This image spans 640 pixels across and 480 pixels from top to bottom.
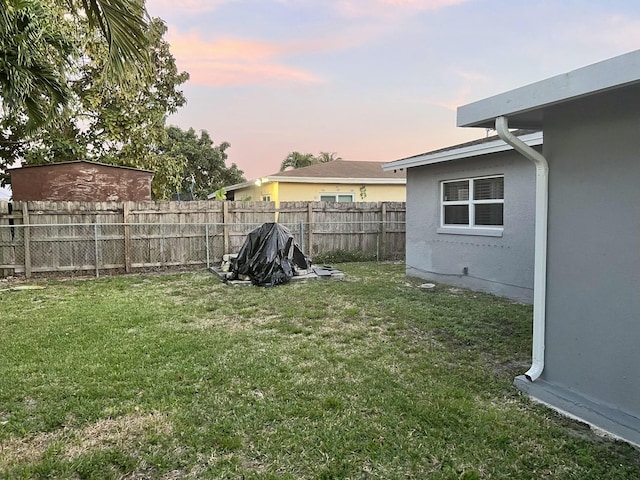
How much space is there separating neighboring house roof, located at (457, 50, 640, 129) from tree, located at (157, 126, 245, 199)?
22429 millimetres

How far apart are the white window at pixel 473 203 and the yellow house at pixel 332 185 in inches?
291

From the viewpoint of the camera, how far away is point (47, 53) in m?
8.46

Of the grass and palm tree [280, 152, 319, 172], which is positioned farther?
palm tree [280, 152, 319, 172]

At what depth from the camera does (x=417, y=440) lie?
2.73 metres

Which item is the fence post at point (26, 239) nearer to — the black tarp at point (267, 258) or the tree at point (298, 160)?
Answer: the black tarp at point (267, 258)

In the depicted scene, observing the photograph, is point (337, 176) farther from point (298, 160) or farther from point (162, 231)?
point (298, 160)

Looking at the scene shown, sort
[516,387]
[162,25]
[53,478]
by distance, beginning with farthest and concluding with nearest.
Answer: [162,25] → [516,387] → [53,478]

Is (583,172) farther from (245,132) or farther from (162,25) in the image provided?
(245,132)

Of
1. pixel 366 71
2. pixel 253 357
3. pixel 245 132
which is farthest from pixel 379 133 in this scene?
pixel 253 357

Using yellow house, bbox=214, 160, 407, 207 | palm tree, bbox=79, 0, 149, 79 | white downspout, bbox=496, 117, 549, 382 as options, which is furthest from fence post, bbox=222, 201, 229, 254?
white downspout, bbox=496, 117, 549, 382

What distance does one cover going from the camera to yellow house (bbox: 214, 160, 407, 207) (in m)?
15.9

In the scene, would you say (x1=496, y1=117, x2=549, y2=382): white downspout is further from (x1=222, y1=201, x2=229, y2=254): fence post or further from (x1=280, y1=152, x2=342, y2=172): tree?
(x1=280, y1=152, x2=342, y2=172): tree

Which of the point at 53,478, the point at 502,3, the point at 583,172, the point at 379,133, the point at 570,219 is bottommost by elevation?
the point at 53,478

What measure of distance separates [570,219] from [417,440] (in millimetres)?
2064
